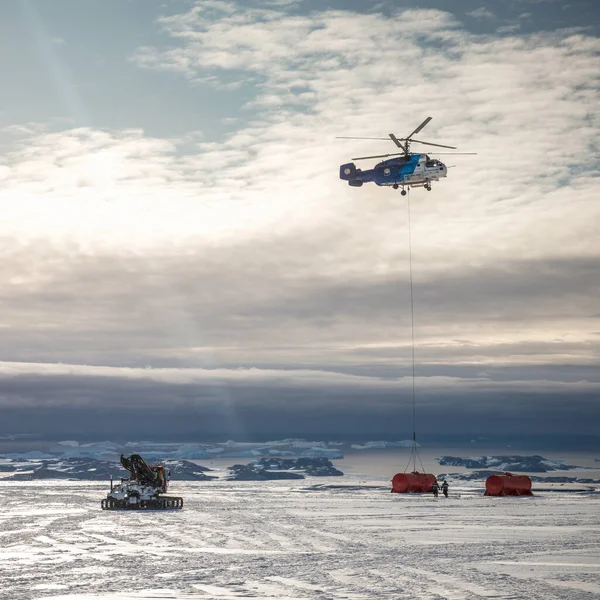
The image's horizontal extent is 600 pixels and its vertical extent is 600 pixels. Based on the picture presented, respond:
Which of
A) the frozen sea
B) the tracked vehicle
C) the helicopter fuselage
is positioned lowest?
the frozen sea

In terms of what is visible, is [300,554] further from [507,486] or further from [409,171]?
[507,486]

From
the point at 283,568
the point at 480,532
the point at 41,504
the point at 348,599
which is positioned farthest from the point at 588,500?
the point at 348,599

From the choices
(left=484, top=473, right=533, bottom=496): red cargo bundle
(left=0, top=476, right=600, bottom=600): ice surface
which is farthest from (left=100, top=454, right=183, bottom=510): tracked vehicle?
(left=484, top=473, right=533, bottom=496): red cargo bundle

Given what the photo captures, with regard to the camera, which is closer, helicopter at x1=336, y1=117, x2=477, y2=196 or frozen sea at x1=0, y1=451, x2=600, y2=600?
frozen sea at x1=0, y1=451, x2=600, y2=600

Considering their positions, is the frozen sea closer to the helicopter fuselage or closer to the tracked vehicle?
the tracked vehicle

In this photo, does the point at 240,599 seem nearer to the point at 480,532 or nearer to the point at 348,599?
the point at 348,599

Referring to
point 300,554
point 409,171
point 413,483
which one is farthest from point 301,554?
point 413,483
